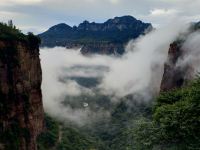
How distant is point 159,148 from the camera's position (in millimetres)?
52625

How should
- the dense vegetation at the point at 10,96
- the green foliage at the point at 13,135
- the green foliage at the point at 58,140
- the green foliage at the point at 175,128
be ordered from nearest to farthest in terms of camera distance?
1. the green foliage at the point at 175,128
2. the green foliage at the point at 13,135
3. the dense vegetation at the point at 10,96
4. the green foliage at the point at 58,140

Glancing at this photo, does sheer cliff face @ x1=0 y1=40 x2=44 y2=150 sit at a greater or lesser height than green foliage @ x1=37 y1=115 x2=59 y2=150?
greater

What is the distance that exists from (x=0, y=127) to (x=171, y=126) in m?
67.9

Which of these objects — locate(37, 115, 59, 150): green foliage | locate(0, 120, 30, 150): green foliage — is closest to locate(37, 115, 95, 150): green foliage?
locate(37, 115, 59, 150): green foliage

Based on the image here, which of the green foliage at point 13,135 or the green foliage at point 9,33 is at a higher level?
the green foliage at point 9,33

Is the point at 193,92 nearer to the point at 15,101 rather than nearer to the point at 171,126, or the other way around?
the point at 171,126

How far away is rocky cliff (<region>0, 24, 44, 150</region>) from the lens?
114438 mm

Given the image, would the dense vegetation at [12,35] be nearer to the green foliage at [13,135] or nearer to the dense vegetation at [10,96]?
the dense vegetation at [10,96]

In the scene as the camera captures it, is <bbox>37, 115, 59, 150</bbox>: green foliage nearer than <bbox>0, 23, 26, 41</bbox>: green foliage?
No

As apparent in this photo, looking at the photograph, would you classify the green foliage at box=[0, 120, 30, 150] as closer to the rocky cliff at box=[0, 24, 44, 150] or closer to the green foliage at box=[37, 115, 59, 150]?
the rocky cliff at box=[0, 24, 44, 150]

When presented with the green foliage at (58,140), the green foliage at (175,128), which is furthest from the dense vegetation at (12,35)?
the green foliage at (175,128)

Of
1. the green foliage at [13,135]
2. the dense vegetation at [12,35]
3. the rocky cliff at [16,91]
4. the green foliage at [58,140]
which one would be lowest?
the green foliage at [58,140]

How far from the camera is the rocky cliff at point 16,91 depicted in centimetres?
11444

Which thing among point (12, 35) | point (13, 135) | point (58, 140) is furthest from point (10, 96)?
point (58, 140)
